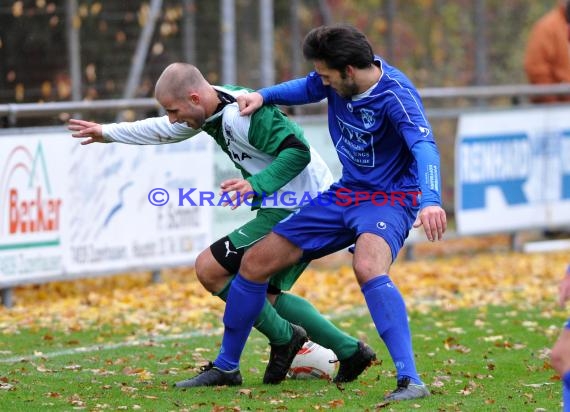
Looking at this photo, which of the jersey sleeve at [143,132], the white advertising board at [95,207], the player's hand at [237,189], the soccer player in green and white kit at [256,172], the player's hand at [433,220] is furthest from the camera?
the white advertising board at [95,207]

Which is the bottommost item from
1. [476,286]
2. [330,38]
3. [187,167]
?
[476,286]

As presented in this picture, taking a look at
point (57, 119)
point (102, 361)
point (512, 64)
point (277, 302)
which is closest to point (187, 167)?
point (57, 119)

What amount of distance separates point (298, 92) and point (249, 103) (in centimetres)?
31

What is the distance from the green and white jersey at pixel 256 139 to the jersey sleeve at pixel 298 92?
0.07 metres

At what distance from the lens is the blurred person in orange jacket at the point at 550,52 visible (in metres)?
14.4

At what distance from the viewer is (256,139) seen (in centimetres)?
642

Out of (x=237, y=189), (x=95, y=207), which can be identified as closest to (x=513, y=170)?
(x=95, y=207)

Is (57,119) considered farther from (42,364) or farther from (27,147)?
(42,364)

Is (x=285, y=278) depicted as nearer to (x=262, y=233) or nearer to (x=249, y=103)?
(x=262, y=233)

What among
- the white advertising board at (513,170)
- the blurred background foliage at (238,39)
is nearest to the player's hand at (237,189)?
the blurred background foliage at (238,39)

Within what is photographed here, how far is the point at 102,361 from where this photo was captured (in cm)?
762

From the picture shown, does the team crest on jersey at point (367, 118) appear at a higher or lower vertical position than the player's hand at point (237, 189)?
higher

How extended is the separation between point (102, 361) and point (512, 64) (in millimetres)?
10925

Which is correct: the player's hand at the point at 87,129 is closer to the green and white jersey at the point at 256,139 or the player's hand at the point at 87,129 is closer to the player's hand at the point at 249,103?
the green and white jersey at the point at 256,139
